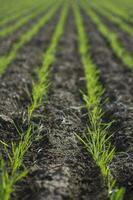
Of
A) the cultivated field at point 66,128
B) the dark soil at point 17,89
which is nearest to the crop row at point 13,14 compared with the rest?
the dark soil at point 17,89

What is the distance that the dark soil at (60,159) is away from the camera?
10.1ft

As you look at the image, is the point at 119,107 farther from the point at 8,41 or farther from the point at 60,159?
the point at 8,41

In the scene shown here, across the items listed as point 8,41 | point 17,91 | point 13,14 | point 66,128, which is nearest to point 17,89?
point 17,91

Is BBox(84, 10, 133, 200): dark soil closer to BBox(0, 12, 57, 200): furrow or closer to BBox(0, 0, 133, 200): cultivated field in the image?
BBox(0, 0, 133, 200): cultivated field

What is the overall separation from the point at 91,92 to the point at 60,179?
2.55 metres

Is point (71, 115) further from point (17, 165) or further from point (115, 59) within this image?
point (115, 59)

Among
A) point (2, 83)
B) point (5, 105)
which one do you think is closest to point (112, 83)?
point (2, 83)

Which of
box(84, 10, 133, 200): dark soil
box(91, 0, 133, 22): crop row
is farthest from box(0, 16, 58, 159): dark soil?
box(91, 0, 133, 22): crop row

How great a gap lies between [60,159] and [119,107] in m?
1.75

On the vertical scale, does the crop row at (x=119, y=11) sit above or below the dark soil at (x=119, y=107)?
below

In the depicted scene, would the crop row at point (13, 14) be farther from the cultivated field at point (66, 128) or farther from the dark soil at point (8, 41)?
the cultivated field at point (66, 128)

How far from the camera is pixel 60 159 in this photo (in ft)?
12.1

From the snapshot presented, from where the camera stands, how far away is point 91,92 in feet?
18.4

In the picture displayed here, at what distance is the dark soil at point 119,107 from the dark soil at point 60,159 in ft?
0.67
